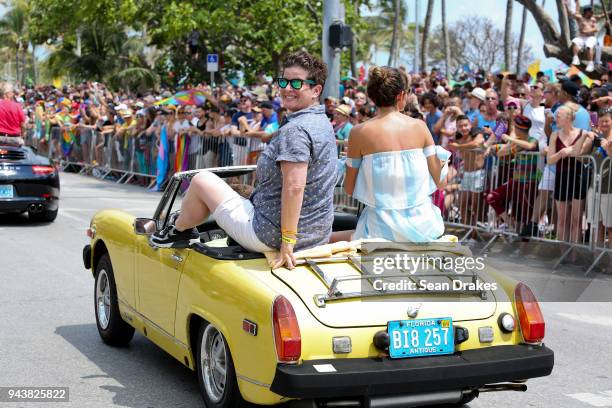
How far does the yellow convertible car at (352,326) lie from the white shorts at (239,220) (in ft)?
0.23

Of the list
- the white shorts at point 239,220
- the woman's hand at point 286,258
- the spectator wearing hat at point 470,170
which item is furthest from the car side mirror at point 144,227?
the spectator wearing hat at point 470,170

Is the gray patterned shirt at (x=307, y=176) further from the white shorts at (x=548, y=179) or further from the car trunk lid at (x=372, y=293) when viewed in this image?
the white shorts at (x=548, y=179)

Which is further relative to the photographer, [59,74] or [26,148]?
[59,74]

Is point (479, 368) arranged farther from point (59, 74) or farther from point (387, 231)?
point (59, 74)

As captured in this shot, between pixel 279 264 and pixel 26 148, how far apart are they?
968cm

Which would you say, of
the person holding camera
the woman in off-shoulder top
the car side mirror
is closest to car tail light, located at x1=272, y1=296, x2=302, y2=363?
the woman in off-shoulder top

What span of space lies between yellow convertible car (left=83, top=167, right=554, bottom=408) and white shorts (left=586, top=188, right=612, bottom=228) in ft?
18.8

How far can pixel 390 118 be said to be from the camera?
5473mm

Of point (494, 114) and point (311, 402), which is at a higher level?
point (494, 114)

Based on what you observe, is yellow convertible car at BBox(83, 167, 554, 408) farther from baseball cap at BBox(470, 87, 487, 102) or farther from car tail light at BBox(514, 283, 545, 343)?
baseball cap at BBox(470, 87, 487, 102)

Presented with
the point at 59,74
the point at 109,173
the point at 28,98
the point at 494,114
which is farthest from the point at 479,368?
the point at 59,74

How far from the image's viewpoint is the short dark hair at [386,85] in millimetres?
5516

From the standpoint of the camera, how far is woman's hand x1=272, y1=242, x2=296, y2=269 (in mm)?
4812

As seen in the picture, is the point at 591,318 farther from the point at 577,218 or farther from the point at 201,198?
the point at 201,198
